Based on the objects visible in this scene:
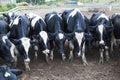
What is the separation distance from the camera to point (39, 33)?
11.1 meters

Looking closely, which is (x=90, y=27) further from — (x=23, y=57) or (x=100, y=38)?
(x=23, y=57)

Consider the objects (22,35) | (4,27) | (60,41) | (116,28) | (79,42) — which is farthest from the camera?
(4,27)

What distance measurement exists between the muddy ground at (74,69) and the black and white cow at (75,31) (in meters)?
0.40

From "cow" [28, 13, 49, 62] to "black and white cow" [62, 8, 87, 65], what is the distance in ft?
2.66

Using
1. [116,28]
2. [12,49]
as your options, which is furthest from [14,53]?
[116,28]

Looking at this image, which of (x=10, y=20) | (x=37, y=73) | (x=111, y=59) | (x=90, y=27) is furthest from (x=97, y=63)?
(x=10, y=20)

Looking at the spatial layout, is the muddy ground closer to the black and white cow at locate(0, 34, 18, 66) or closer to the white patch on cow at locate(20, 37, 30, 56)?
the black and white cow at locate(0, 34, 18, 66)

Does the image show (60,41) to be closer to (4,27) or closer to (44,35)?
(44,35)

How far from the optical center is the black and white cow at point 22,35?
1031cm

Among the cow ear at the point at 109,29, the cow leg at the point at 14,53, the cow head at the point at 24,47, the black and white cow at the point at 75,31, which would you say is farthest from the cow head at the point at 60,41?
the cow ear at the point at 109,29

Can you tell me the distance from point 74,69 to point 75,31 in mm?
1321

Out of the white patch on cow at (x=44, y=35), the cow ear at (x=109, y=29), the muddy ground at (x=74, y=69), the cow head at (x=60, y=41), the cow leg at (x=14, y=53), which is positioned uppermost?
the cow ear at (x=109, y=29)

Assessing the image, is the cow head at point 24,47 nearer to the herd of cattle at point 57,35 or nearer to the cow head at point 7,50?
the herd of cattle at point 57,35

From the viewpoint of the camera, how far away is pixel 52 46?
11.3 metres
